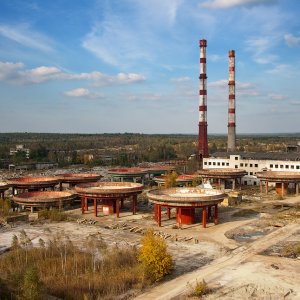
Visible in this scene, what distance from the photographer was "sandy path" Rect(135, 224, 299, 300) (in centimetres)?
2227

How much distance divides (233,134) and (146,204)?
46650mm

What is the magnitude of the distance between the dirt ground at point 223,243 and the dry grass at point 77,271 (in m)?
1.76

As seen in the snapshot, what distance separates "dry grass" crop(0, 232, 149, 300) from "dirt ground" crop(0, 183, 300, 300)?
176 centimetres

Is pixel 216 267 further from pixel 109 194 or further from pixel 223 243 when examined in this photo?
pixel 109 194

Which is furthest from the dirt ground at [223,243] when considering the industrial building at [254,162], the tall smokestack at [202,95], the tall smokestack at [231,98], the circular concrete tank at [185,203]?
the tall smokestack at [231,98]

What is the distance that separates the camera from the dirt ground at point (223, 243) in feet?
74.7

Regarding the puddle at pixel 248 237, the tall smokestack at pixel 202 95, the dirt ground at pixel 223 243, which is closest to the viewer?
the dirt ground at pixel 223 243

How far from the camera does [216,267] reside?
26531mm

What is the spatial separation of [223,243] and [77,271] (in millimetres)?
14041

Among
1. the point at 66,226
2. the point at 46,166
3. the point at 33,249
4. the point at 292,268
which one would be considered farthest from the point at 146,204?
the point at 46,166

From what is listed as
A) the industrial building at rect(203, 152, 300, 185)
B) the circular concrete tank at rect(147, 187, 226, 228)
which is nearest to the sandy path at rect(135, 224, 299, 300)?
the circular concrete tank at rect(147, 187, 226, 228)

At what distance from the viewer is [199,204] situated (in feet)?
126

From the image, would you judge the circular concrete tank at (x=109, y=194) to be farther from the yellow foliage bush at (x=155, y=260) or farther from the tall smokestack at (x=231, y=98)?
the tall smokestack at (x=231, y=98)

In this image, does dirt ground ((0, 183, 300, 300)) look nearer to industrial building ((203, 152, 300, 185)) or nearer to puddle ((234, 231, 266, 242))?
puddle ((234, 231, 266, 242))
